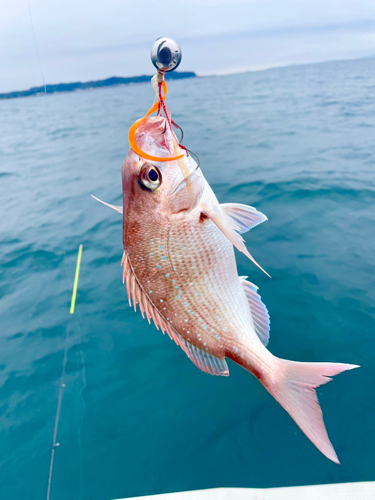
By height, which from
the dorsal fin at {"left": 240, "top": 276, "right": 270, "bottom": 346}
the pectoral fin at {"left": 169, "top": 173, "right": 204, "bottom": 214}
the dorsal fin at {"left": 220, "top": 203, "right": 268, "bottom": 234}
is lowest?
the dorsal fin at {"left": 240, "top": 276, "right": 270, "bottom": 346}

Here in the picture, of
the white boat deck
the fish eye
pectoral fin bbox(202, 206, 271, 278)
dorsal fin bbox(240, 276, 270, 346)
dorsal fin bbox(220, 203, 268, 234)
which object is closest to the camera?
pectoral fin bbox(202, 206, 271, 278)

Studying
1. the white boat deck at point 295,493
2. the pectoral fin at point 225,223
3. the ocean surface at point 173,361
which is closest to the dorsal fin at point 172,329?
the pectoral fin at point 225,223

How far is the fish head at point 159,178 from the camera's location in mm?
1702

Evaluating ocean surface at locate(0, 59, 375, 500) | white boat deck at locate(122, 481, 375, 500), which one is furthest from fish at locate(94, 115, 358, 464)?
ocean surface at locate(0, 59, 375, 500)

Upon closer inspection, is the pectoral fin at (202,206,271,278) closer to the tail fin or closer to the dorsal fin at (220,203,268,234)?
the dorsal fin at (220,203,268,234)

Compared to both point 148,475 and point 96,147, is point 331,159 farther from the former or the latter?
point 96,147

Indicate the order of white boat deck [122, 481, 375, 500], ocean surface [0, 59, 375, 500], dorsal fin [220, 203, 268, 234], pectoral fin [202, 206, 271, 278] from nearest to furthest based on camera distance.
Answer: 1. pectoral fin [202, 206, 271, 278]
2. dorsal fin [220, 203, 268, 234]
3. white boat deck [122, 481, 375, 500]
4. ocean surface [0, 59, 375, 500]

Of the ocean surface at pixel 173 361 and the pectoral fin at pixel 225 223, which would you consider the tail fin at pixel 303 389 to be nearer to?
the pectoral fin at pixel 225 223

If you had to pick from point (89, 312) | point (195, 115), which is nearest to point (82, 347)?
point (89, 312)

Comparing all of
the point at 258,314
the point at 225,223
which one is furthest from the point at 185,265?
the point at 258,314

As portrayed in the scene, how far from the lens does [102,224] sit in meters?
6.74

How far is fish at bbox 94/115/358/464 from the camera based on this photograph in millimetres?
1701

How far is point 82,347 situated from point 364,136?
1032cm

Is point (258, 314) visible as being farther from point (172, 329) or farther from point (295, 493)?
point (295, 493)
